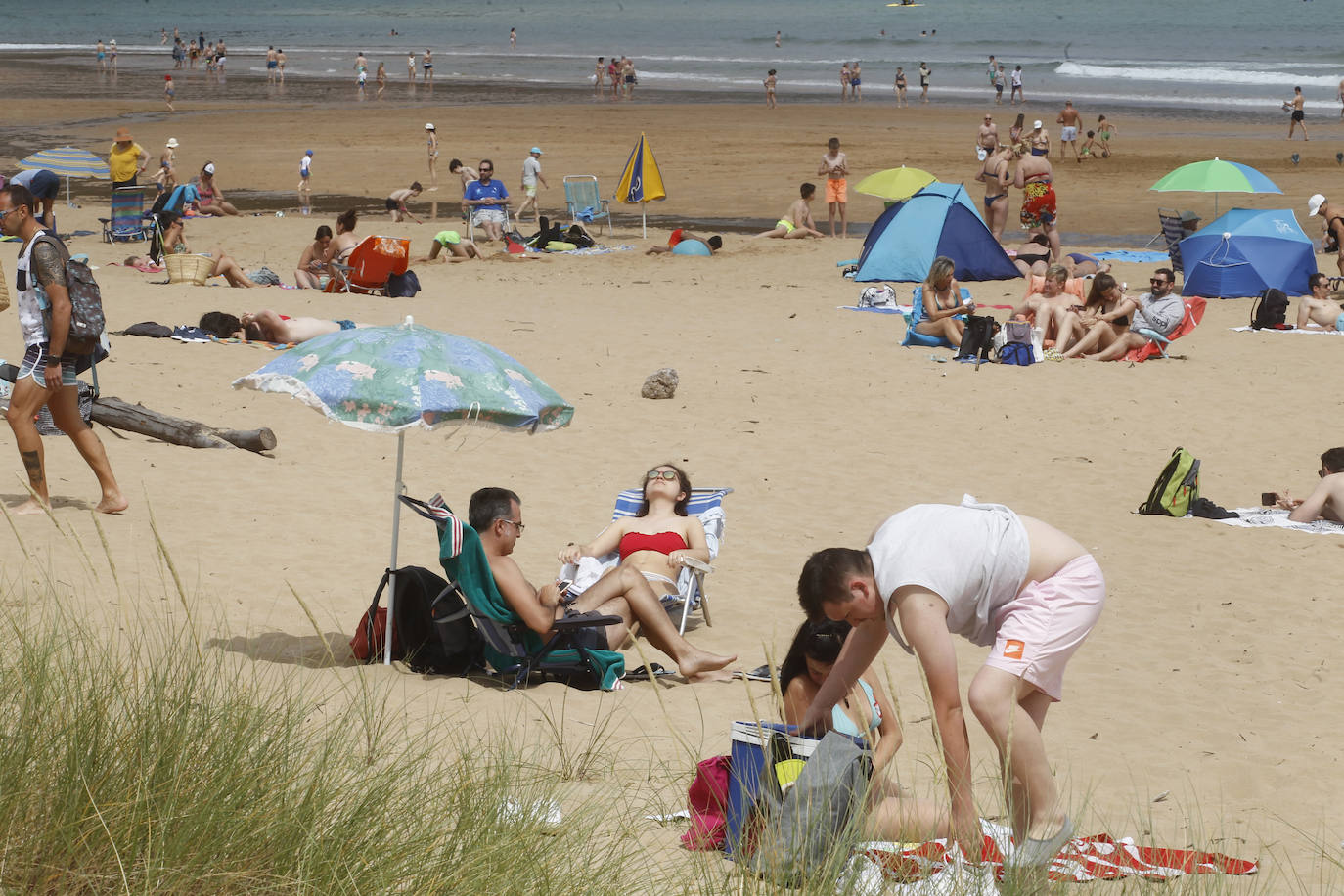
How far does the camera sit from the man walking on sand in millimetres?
3463

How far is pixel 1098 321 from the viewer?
11914 millimetres

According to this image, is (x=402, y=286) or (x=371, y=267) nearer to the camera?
(x=371, y=267)

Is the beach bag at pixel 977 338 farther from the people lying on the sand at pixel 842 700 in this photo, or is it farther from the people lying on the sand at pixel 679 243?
the people lying on the sand at pixel 842 700

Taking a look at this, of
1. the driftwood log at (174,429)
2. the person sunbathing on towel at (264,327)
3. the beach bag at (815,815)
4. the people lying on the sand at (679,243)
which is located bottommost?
the driftwood log at (174,429)

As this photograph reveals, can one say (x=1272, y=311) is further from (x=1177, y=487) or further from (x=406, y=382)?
(x=406, y=382)

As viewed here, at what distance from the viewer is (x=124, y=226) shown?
17031 millimetres

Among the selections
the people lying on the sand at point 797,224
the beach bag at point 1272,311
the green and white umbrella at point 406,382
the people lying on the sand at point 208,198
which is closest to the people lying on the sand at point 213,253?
the people lying on the sand at point 208,198

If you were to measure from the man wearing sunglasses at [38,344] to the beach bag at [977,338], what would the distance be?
7.30 m

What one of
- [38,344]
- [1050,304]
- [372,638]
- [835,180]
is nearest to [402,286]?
[1050,304]

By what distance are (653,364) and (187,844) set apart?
878cm

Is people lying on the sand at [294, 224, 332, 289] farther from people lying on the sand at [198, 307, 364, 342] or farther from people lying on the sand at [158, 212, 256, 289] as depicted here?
people lying on the sand at [198, 307, 364, 342]

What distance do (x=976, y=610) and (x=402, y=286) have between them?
434 inches

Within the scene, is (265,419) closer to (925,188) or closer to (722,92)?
(925,188)

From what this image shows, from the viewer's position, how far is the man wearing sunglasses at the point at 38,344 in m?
6.05
